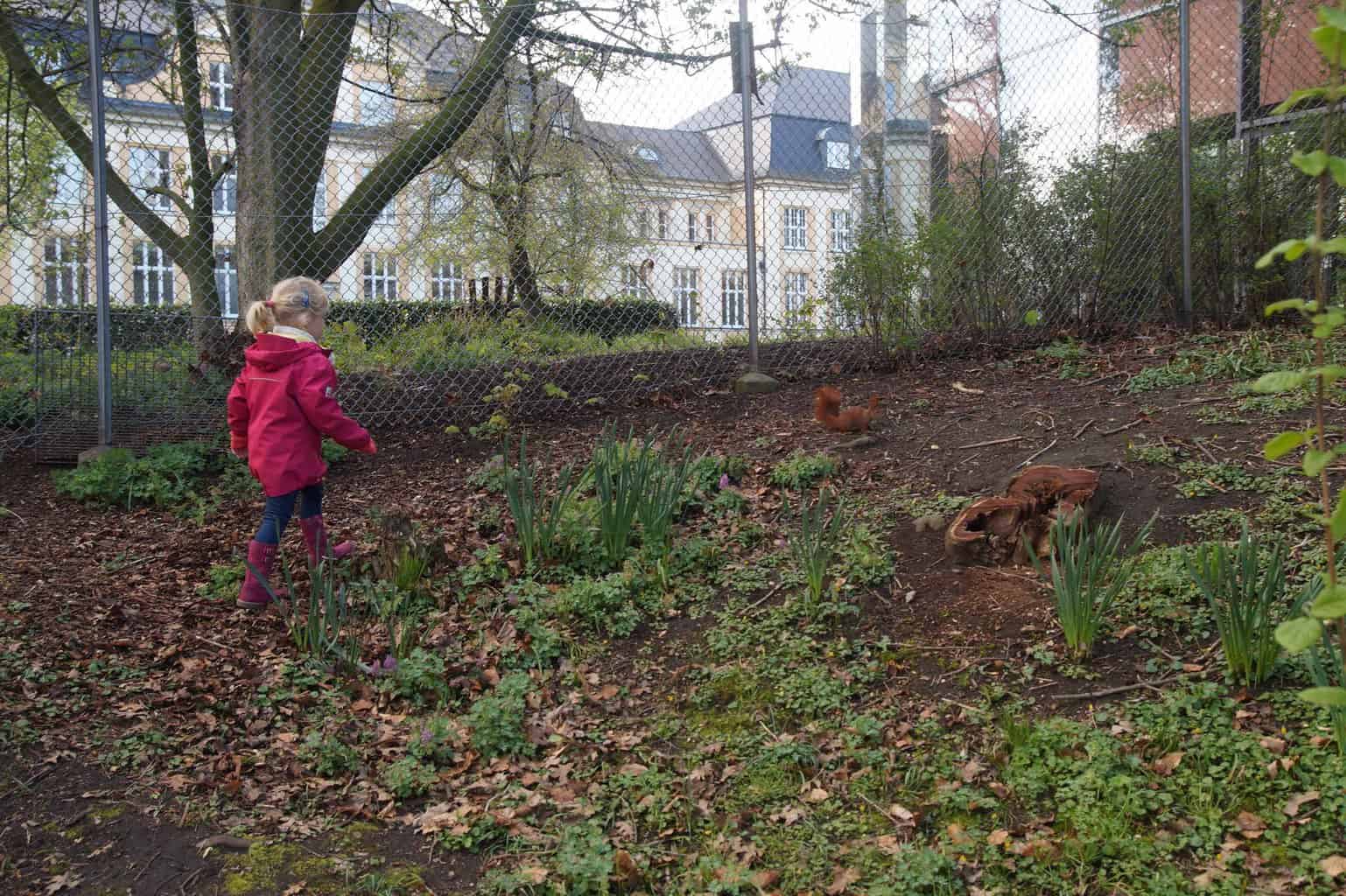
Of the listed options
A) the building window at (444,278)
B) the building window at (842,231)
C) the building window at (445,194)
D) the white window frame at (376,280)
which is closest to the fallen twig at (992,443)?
the building window at (842,231)

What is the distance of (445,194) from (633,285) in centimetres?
331

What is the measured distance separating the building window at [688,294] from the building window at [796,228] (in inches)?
25.0

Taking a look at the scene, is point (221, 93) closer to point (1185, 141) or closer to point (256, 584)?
point (256, 584)

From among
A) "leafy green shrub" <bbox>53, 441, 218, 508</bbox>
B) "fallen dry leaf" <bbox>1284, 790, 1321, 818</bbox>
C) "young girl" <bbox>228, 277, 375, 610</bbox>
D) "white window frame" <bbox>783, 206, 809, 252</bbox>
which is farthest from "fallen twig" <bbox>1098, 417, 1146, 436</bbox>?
"leafy green shrub" <bbox>53, 441, 218, 508</bbox>

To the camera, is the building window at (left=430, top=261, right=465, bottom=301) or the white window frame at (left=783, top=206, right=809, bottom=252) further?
the building window at (left=430, top=261, right=465, bottom=301)

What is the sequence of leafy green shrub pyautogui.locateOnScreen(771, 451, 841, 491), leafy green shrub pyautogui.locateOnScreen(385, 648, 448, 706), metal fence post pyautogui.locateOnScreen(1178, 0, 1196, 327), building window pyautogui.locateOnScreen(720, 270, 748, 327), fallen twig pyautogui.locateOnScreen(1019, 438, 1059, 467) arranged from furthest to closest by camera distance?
metal fence post pyautogui.locateOnScreen(1178, 0, 1196, 327) → building window pyautogui.locateOnScreen(720, 270, 748, 327) → leafy green shrub pyautogui.locateOnScreen(771, 451, 841, 491) → fallen twig pyautogui.locateOnScreen(1019, 438, 1059, 467) → leafy green shrub pyautogui.locateOnScreen(385, 648, 448, 706)

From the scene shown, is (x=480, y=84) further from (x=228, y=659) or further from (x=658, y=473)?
(x=228, y=659)

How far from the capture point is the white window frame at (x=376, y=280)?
8.74 metres

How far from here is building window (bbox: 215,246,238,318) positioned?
7011mm

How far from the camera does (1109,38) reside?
7.96 metres

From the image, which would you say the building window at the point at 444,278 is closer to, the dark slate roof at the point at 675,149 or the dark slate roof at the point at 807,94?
the dark slate roof at the point at 675,149

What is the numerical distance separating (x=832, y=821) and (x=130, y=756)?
1901 mm

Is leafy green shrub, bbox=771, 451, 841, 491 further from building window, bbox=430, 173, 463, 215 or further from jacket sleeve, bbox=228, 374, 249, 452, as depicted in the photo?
building window, bbox=430, 173, 463, 215

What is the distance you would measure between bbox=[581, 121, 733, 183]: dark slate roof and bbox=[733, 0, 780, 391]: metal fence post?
22 centimetres
